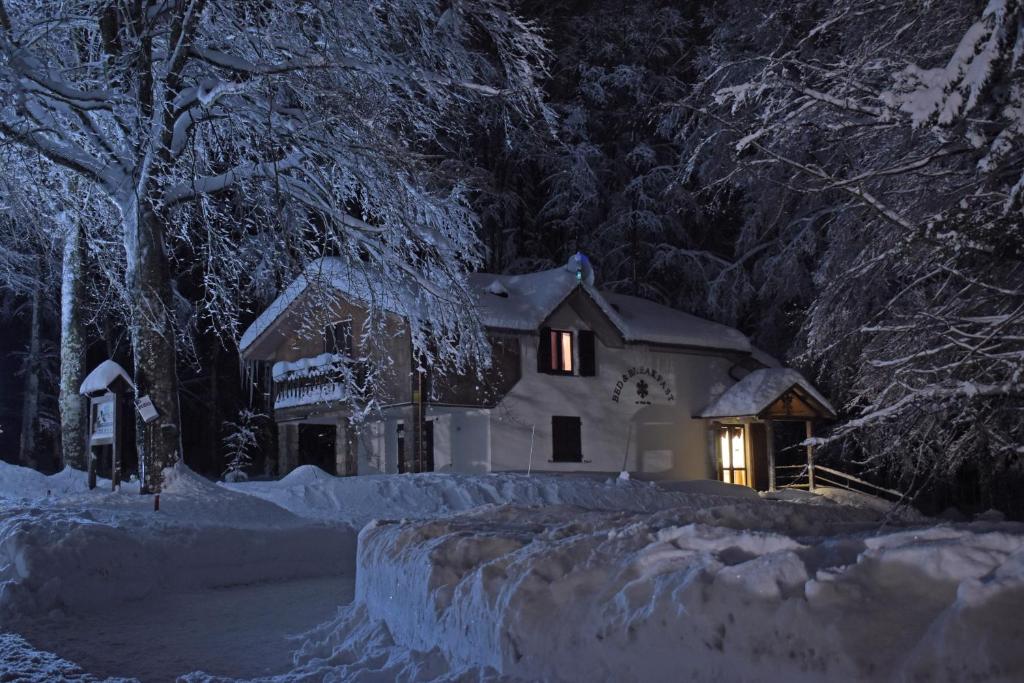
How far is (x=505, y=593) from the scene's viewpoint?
5598mm

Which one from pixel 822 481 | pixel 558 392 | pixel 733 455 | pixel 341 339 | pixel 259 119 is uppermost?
pixel 259 119

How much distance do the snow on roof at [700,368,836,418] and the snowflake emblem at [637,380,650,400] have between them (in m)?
2.09

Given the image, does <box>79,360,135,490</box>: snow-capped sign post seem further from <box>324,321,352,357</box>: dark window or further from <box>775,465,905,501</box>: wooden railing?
<box>775,465,905,501</box>: wooden railing

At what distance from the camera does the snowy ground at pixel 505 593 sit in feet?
12.3

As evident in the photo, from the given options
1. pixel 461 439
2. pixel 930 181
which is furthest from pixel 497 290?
pixel 930 181

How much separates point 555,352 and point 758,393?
6.35 metres

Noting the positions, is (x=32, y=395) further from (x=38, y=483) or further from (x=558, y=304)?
(x=558, y=304)

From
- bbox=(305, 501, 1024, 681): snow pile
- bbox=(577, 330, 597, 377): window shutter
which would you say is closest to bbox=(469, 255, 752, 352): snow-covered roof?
bbox=(577, 330, 597, 377): window shutter

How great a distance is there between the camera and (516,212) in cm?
3791

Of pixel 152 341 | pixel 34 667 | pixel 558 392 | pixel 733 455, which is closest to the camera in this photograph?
pixel 34 667

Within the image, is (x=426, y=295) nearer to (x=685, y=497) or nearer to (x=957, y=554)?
(x=685, y=497)

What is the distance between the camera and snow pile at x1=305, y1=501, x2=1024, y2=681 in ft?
11.7

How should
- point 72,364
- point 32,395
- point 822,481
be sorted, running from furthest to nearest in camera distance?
1. point 32,395
2. point 822,481
3. point 72,364

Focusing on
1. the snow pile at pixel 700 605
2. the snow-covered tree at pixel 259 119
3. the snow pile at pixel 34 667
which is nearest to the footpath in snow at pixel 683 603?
the snow pile at pixel 700 605
